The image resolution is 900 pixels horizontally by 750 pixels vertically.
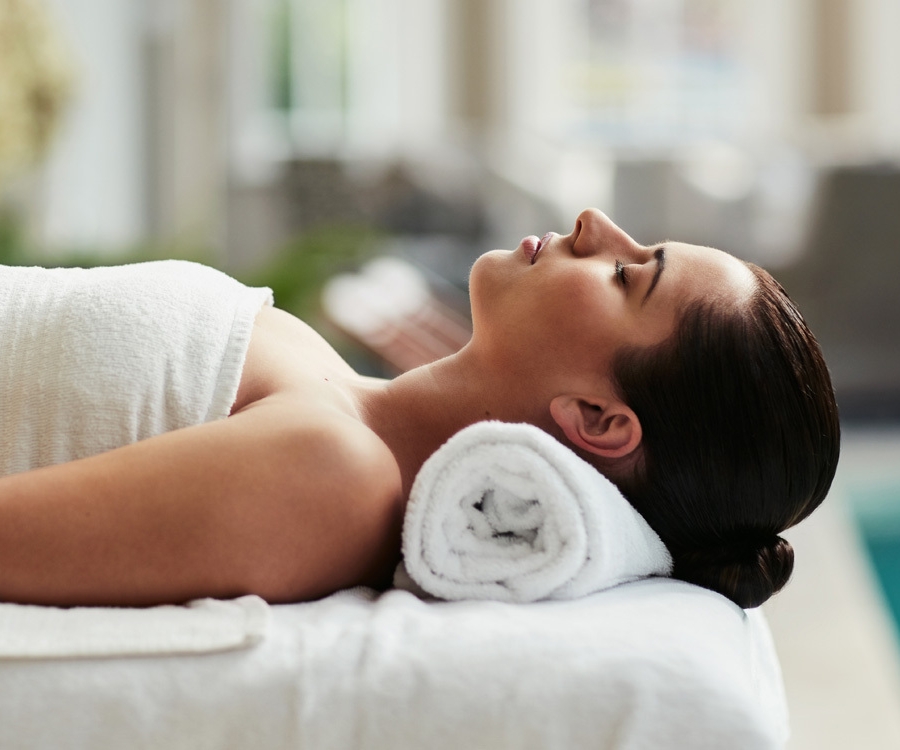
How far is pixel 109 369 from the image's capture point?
84 centimetres

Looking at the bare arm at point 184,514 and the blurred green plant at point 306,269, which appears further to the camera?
the blurred green plant at point 306,269

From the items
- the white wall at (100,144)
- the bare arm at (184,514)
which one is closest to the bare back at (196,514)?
the bare arm at (184,514)

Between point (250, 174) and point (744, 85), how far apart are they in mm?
3111

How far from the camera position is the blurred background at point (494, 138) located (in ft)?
12.4

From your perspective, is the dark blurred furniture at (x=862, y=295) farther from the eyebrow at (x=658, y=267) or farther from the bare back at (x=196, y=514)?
the bare back at (x=196, y=514)

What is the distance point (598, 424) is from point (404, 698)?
308mm

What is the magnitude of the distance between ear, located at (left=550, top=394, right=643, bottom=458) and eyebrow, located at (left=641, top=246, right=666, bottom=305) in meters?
0.09

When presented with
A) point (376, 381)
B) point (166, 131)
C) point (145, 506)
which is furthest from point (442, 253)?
point (145, 506)

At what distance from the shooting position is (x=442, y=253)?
4238 mm

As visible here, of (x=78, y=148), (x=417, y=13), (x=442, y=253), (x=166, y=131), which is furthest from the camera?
(x=417, y=13)

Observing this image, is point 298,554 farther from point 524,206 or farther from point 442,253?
point 524,206

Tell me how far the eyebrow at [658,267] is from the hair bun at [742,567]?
220 millimetres

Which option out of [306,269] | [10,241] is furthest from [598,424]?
[10,241]

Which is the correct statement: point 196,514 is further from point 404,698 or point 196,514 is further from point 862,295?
point 862,295
